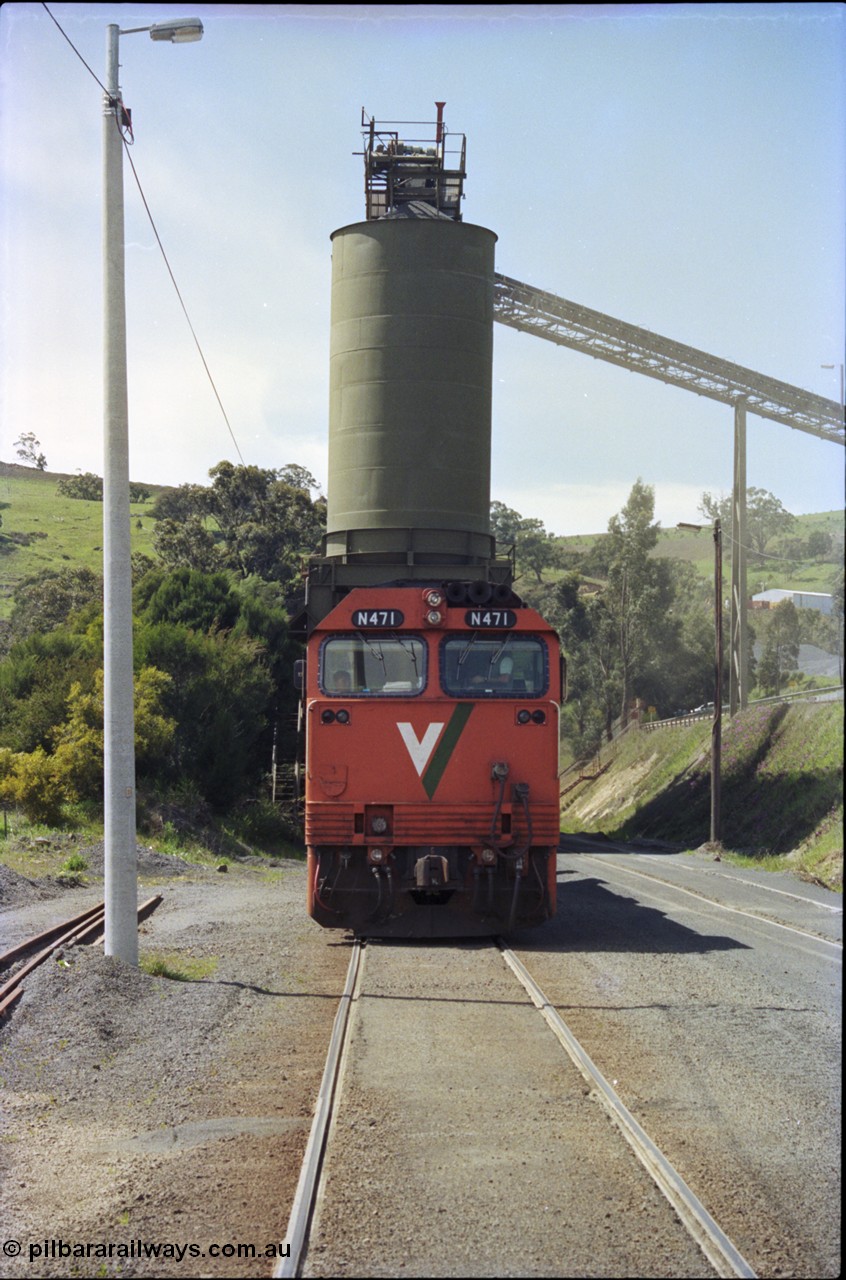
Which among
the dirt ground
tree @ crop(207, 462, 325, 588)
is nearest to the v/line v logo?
the dirt ground

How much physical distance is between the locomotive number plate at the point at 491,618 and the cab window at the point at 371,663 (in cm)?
64

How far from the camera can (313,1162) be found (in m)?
6.45

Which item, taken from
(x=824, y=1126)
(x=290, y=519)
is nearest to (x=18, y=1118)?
(x=824, y=1126)

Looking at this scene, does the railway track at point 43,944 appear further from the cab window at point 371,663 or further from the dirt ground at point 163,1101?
the cab window at point 371,663

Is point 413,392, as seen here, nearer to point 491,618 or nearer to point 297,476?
point 491,618

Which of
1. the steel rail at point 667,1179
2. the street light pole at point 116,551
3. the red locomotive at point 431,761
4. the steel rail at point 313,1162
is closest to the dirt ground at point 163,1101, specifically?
the steel rail at point 313,1162

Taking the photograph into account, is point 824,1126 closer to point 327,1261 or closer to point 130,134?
point 327,1261

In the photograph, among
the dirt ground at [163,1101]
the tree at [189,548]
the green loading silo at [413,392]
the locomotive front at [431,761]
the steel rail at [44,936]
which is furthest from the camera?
the tree at [189,548]

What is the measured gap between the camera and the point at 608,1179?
6336 millimetres

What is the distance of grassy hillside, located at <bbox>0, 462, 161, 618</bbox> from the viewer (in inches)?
2660

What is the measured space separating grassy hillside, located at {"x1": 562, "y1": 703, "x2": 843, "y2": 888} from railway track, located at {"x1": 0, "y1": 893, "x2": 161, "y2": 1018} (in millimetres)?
13716

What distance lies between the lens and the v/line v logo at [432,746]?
13.6 m

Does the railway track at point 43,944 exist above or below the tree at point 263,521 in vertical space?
below

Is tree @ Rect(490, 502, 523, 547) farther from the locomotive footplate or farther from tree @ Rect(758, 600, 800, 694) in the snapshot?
the locomotive footplate
